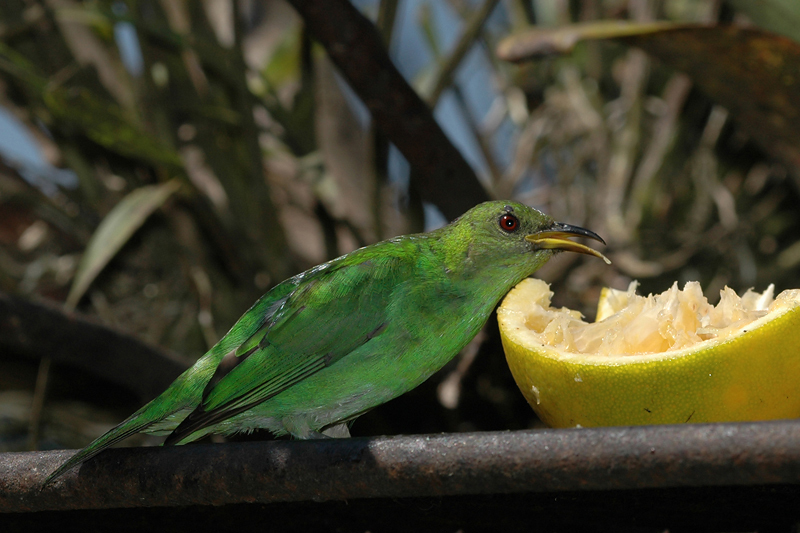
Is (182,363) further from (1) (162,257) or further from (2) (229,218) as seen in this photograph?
(1) (162,257)

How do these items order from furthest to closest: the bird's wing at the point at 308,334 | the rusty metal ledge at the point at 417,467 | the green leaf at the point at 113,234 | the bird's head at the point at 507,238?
the green leaf at the point at 113,234, the bird's head at the point at 507,238, the bird's wing at the point at 308,334, the rusty metal ledge at the point at 417,467

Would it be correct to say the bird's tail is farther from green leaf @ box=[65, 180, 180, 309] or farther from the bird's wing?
green leaf @ box=[65, 180, 180, 309]

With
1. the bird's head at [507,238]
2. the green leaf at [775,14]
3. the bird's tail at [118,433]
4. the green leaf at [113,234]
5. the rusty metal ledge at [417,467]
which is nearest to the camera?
the rusty metal ledge at [417,467]

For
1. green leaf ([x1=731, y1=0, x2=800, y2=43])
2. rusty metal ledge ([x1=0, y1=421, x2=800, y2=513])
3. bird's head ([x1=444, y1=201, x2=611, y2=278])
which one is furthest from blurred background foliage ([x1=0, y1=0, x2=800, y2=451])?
rusty metal ledge ([x1=0, y1=421, x2=800, y2=513])

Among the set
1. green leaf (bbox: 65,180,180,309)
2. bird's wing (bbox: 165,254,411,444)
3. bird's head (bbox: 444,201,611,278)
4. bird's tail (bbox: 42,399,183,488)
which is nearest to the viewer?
bird's tail (bbox: 42,399,183,488)

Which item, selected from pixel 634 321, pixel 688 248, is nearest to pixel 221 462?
pixel 634 321

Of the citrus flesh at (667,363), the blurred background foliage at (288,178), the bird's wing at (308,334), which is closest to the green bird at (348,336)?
the bird's wing at (308,334)

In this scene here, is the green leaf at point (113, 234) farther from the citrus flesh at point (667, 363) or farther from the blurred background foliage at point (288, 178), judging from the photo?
the citrus flesh at point (667, 363)
